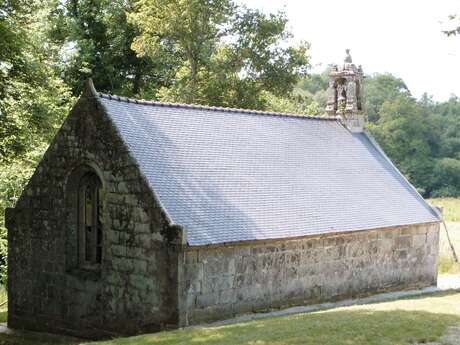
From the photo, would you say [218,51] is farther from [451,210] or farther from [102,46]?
[451,210]

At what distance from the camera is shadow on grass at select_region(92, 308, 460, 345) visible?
1130 centimetres

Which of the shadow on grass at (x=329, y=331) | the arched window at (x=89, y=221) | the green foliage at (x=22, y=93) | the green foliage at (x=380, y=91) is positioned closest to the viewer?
the shadow on grass at (x=329, y=331)

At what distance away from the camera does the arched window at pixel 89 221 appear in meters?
16.5

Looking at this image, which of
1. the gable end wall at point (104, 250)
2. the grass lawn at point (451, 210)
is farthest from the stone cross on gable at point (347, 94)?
the grass lawn at point (451, 210)

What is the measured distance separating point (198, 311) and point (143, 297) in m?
1.20

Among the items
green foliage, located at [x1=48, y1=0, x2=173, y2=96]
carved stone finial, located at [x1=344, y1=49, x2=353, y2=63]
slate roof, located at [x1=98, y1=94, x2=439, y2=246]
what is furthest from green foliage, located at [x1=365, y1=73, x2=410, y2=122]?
slate roof, located at [x1=98, y1=94, x2=439, y2=246]

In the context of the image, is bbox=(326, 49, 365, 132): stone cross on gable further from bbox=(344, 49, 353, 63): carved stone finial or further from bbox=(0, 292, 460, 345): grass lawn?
bbox=(0, 292, 460, 345): grass lawn

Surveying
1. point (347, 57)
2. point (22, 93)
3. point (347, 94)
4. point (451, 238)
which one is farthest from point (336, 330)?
point (451, 238)

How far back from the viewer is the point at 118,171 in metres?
15.5

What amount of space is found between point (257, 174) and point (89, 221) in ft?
14.7

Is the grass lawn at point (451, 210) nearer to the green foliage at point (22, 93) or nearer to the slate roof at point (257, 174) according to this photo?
the slate roof at point (257, 174)

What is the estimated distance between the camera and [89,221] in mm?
16625

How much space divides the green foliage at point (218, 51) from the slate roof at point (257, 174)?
11147 mm

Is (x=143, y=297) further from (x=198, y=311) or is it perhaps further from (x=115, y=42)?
(x=115, y=42)
